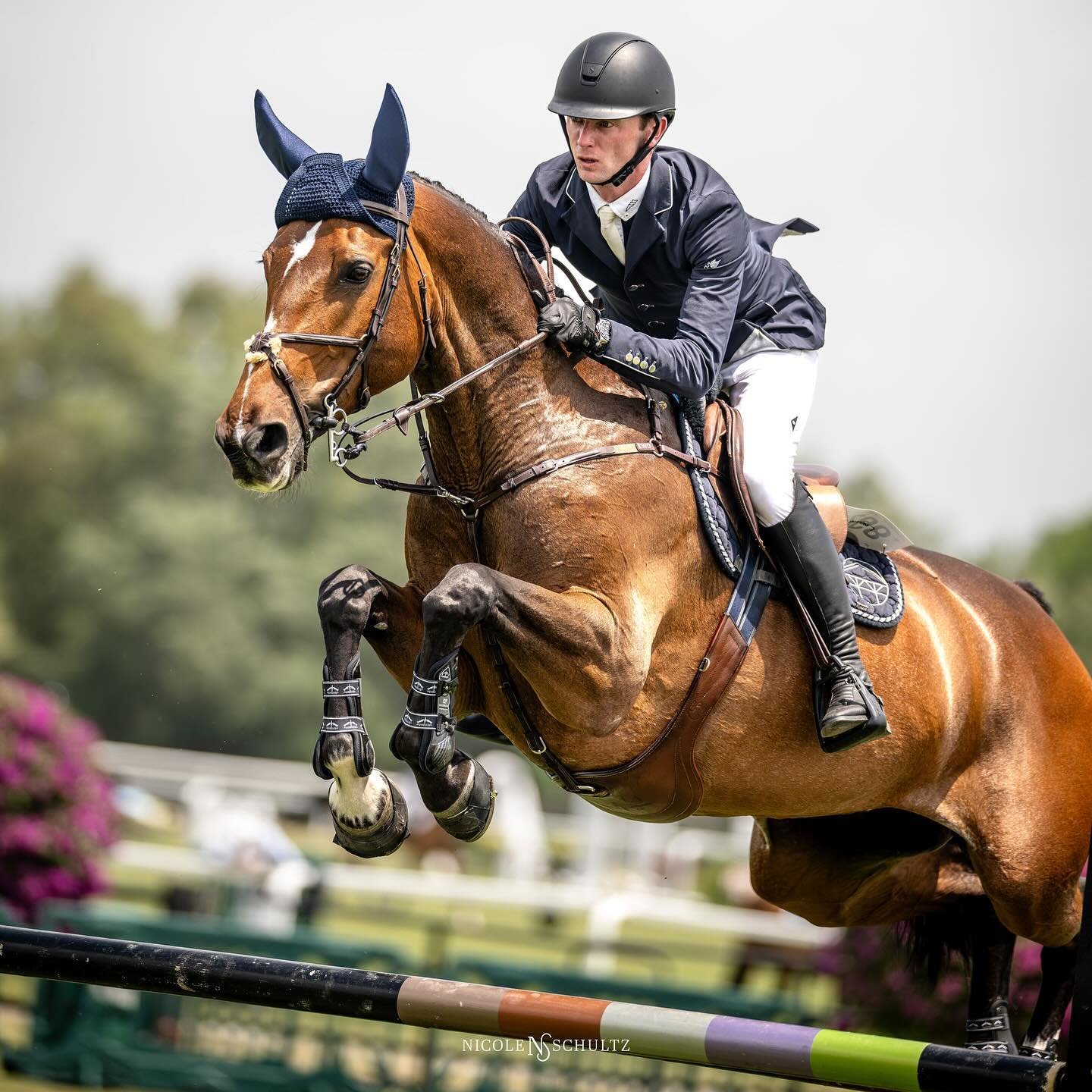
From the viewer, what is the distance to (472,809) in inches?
163

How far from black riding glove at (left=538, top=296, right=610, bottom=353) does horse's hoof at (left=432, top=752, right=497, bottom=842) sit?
1183 millimetres

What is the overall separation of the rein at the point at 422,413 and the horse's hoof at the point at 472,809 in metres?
0.21

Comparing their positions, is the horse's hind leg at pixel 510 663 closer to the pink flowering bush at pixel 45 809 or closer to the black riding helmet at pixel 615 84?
the black riding helmet at pixel 615 84

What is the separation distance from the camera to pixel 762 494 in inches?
174

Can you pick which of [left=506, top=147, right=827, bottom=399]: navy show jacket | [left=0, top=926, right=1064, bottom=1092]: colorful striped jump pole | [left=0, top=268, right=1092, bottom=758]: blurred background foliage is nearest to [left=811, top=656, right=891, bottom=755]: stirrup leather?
[left=506, top=147, right=827, bottom=399]: navy show jacket

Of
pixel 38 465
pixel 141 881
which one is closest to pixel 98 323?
pixel 38 465

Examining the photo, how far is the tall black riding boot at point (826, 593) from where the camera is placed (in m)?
4.46

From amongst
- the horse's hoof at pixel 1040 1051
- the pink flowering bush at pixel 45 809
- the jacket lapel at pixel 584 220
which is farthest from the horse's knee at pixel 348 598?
the pink flowering bush at pixel 45 809

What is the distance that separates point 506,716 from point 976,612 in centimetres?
189

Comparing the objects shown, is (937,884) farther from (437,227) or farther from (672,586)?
(437,227)

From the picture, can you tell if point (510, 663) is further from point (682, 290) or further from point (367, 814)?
point (682, 290)

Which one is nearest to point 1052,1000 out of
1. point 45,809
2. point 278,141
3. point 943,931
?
point 943,931

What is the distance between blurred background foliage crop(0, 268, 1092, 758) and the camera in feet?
149

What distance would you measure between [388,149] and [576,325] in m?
0.70
